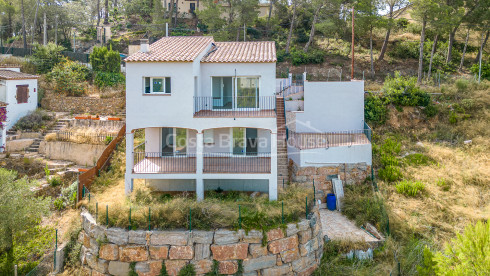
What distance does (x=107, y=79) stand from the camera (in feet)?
102

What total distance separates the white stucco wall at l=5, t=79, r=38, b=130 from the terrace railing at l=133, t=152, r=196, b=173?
41.1ft

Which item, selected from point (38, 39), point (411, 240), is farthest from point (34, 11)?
point (411, 240)

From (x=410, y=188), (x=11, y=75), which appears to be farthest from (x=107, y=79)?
(x=410, y=188)

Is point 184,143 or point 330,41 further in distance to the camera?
point 330,41

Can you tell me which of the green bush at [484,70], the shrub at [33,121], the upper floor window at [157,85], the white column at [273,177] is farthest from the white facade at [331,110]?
the shrub at [33,121]

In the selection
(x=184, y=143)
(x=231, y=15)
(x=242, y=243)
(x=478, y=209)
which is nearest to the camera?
(x=242, y=243)

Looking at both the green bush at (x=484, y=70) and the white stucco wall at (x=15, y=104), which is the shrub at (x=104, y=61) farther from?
the green bush at (x=484, y=70)

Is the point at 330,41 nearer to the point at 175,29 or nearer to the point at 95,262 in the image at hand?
the point at 175,29

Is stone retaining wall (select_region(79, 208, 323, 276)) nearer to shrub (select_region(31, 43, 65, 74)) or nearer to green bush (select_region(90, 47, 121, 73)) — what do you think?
green bush (select_region(90, 47, 121, 73))

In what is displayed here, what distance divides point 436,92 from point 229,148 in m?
17.3

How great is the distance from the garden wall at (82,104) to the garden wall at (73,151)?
5.74 meters

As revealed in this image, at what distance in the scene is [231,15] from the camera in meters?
38.2

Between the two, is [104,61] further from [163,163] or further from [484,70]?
[484,70]

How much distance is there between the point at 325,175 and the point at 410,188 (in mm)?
4127
